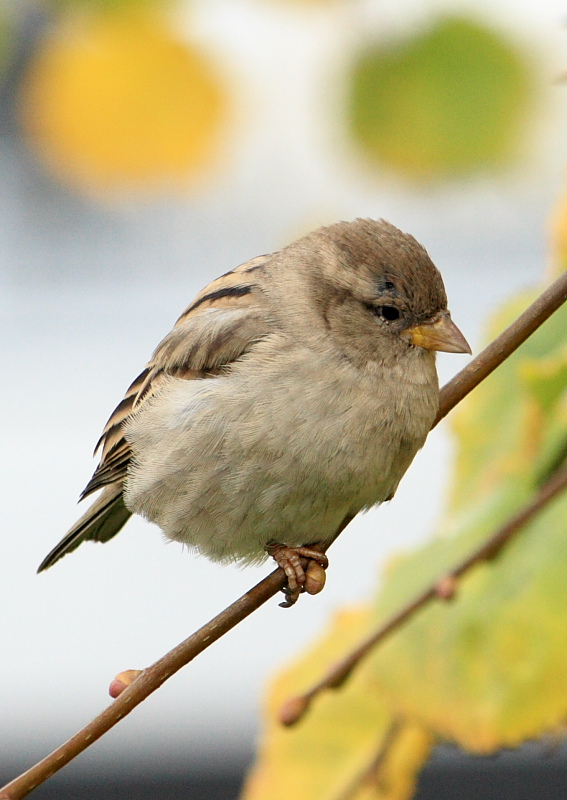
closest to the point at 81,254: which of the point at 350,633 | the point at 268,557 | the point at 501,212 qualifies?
the point at 501,212

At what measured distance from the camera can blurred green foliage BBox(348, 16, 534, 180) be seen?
79.1 inches

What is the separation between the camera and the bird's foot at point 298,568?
78.5 inches

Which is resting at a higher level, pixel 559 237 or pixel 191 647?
pixel 559 237

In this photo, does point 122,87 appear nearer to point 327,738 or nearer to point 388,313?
point 388,313

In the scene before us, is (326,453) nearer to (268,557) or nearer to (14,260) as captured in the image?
(268,557)

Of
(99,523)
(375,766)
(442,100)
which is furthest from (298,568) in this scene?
Answer: (442,100)

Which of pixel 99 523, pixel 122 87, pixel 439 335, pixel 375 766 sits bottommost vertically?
pixel 375 766

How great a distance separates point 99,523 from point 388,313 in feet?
2.84

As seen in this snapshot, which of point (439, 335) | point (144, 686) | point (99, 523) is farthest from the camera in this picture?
point (99, 523)

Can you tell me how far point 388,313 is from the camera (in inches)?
83.6

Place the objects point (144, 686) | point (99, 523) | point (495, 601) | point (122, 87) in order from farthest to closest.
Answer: point (99, 523) → point (122, 87) → point (495, 601) → point (144, 686)

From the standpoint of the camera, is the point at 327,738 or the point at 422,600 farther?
the point at 327,738

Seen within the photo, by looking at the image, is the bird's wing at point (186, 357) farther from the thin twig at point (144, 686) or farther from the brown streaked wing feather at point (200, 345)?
the thin twig at point (144, 686)

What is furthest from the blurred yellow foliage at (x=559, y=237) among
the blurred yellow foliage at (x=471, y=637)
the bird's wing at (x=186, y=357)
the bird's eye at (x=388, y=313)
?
the bird's wing at (x=186, y=357)
